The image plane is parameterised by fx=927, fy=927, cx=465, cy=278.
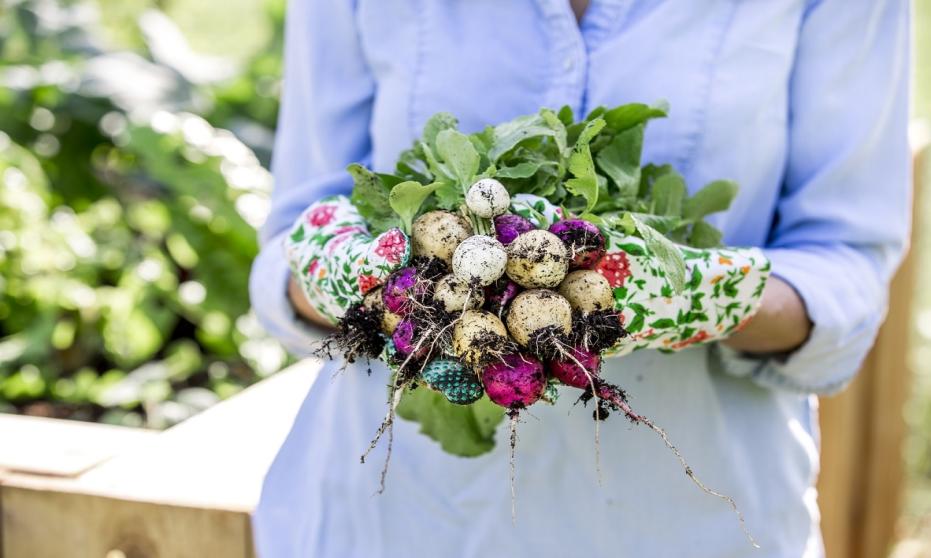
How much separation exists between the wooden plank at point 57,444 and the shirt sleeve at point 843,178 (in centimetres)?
100

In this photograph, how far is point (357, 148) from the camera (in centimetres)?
121

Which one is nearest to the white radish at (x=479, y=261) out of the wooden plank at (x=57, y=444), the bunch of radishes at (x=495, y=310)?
the bunch of radishes at (x=495, y=310)

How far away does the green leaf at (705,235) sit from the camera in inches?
40.8

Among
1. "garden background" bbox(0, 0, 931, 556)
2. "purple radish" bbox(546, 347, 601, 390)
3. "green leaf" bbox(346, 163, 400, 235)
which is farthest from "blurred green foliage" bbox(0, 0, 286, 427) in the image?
"purple radish" bbox(546, 347, 601, 390)

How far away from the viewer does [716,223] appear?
1106mm

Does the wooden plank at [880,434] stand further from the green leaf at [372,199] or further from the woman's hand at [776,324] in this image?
the green leaf at [372,199]

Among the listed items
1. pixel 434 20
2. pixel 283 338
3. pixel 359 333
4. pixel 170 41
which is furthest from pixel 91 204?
pixel 359 333

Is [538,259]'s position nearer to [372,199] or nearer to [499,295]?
[499,295]

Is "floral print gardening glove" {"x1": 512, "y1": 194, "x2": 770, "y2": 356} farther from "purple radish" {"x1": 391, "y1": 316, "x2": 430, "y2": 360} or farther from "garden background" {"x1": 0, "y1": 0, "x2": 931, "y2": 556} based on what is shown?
"garden background" {"x1": 0, "y1": 0, "x2": 931, "y2": 556}

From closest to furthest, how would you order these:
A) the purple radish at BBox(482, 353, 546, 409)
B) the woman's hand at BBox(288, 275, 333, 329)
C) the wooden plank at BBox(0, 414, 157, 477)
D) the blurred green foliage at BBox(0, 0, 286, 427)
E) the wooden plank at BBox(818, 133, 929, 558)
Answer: the purple radish at BBox(482, 353, 546, 409)
the woman's hand at BBox(288, 275, 333, 329)
the wooden plank at BBox(0, 414, 157, 477)
the blurred green foliage at BBox(0, 0, 286, 427)
the wooden plank at BBox(818, 133, 929, 558)

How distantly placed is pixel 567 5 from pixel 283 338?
551 millimetres

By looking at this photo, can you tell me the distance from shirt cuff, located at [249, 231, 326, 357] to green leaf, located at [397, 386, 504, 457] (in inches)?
6.5

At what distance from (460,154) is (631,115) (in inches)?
8.2

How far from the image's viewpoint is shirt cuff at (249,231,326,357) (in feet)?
3.70
